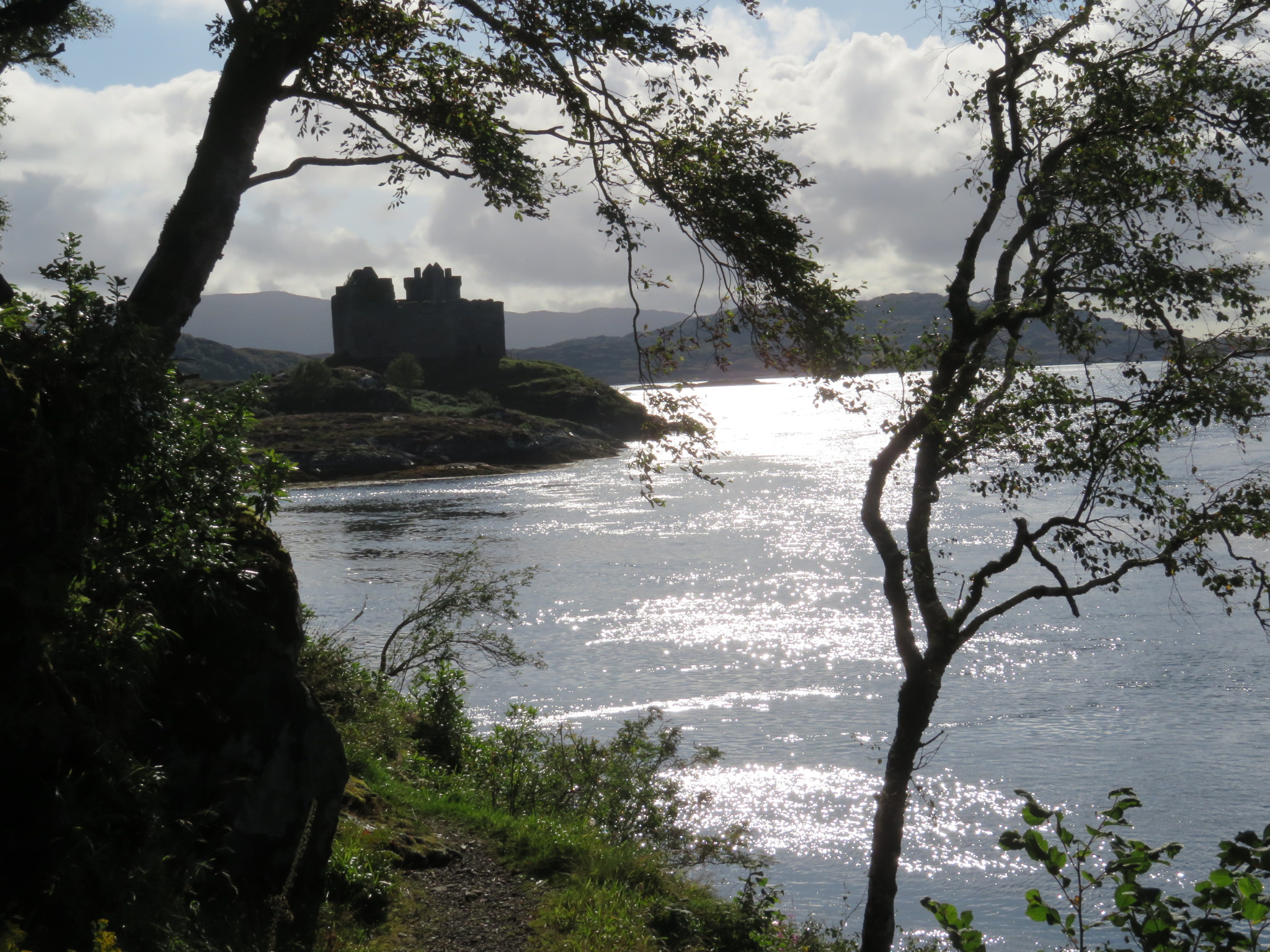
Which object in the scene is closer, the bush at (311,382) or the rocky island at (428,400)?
the rocky island at (428,400)

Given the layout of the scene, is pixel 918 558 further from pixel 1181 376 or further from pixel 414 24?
pixel 414 24

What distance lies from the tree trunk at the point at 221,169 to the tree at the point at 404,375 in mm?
91687

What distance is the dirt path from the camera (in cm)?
734

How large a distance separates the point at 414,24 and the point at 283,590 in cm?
460

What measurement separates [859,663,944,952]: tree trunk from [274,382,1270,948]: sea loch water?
315 centimetres

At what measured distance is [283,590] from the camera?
6625mm

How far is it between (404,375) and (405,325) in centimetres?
1342

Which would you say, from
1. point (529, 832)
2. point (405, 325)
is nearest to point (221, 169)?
point (529, 832)

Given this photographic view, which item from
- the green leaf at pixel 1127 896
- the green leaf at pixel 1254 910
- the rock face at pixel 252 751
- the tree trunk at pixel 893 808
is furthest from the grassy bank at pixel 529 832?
the green leaf at pixel 1254 910

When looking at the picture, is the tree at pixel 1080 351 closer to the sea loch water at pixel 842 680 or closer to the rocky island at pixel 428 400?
the sea loch water at pixel 842 680

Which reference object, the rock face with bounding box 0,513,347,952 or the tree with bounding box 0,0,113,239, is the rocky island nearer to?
the tree with bounding box 0,0,113,239

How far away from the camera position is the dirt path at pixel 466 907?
734 centimetres

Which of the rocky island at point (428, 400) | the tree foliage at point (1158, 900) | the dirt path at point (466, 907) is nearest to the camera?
the tree foliage at point (1158, 900)

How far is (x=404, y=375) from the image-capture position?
Result: 98.5 meters
